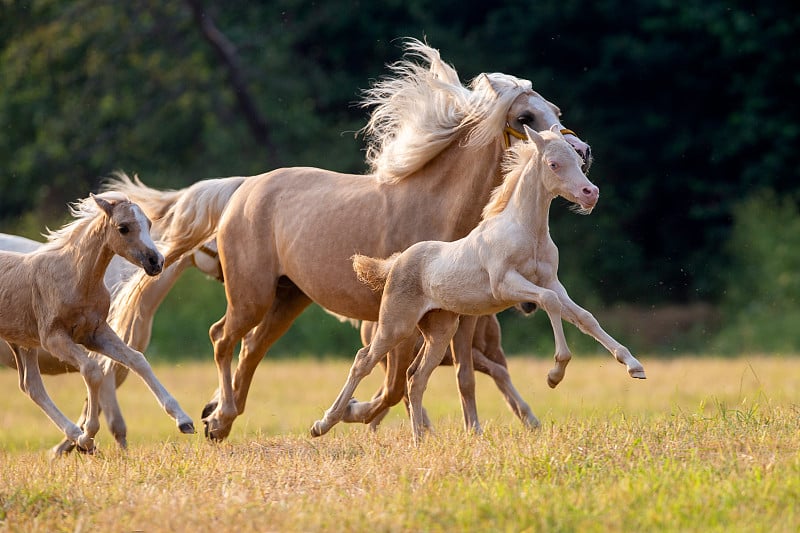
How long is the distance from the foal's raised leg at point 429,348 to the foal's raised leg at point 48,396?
195 cm

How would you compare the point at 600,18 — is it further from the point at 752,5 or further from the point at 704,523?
the point at 704,523

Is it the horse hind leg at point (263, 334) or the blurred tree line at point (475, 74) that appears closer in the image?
the horse hind leg at point (263, 334)

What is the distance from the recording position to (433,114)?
25.8 feet

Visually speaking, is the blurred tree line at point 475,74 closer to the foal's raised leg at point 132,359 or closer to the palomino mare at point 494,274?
the foal's raised leg at point 132,359

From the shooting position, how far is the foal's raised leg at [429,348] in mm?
7285

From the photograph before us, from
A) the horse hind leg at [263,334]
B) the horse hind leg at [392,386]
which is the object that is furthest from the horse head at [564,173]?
the horse hind leg at [263,334]

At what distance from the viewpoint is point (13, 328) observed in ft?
24.8

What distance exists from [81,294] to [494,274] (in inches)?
103

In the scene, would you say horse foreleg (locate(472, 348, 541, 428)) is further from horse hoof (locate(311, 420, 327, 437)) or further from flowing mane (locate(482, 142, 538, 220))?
flowing mane (locate(482, 142, 538, 220))

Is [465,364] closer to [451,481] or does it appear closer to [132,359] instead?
[132,359]

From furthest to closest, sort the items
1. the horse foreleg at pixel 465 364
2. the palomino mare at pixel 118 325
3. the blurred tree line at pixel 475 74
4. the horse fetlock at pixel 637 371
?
the blurred tree line at pixel 475 74 → the palomino mare at pixel 118 325 → the horse foreleg at pixel 465 364 → the horse fetlock at pixel 637 371

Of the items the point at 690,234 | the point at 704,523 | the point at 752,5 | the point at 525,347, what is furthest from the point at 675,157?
the point at 704,523

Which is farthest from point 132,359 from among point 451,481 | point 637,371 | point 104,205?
point 637,371

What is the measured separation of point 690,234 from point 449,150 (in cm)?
1625
